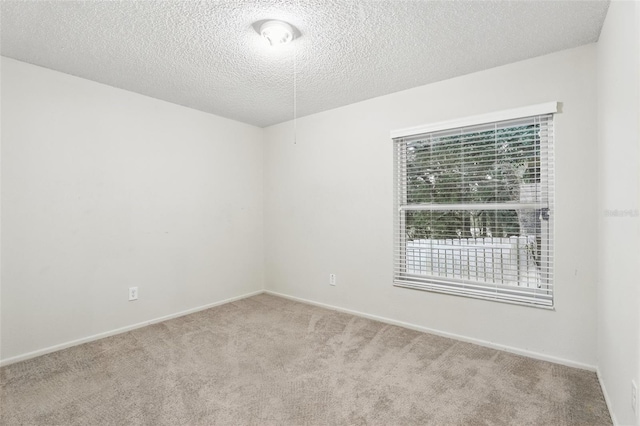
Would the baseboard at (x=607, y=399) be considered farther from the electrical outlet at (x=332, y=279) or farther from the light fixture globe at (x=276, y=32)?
the light fixture globe at (x=276, y=32)

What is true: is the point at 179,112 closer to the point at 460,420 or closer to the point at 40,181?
the point at 40,181

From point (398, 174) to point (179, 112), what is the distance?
94.0 inches

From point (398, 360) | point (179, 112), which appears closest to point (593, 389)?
point (398, 360)

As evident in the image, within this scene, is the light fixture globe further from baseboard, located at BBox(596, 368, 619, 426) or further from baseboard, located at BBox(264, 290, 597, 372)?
baseboard, located at BBox(596, 368, 619, 426)

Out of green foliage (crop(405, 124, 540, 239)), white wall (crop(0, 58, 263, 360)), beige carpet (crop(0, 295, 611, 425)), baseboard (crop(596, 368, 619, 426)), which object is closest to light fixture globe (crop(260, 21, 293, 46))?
green foliage (crop(405, 124, 540, 239))

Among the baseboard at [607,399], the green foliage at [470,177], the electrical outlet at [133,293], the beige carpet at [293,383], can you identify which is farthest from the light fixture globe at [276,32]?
the baseboard at [607,399]

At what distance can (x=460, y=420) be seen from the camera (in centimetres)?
167

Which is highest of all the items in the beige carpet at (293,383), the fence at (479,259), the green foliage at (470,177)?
the green foliage at (470,177)

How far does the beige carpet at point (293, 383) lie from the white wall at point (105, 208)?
0.39 m

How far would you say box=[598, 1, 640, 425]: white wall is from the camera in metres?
1.30

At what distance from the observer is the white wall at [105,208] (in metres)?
2.39

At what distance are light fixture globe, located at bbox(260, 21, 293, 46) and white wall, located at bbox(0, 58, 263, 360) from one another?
5.86 feet

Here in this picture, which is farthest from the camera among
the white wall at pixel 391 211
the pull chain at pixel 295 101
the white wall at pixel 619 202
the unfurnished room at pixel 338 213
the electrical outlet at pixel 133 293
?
the electrical outlet at pixel 133 293

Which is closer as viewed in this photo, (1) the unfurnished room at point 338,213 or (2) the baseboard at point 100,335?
(1) the unfurnished room at point 338,213
